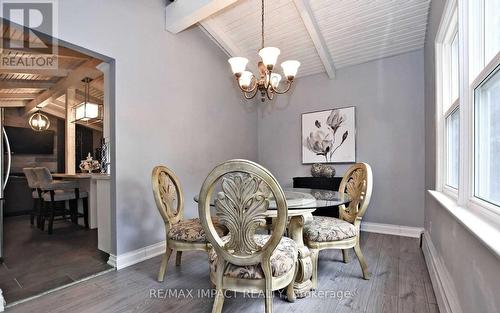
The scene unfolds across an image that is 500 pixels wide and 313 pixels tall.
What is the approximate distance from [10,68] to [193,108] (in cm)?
302

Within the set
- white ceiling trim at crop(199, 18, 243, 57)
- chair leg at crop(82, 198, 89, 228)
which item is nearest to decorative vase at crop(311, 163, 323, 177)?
white ceiling trim at crop(199, 18, 243, 57)

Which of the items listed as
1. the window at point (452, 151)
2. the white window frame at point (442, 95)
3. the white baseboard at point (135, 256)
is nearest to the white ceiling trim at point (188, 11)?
the white window frame at point (442, 95)

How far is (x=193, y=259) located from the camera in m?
2.64

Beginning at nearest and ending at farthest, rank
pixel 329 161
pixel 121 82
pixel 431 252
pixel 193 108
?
pixel 431 252, pixel 121 82, pixel 193 108, pixel 329 161

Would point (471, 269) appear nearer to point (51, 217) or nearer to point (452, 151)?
point (452, 151)

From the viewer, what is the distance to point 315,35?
328 centimetres

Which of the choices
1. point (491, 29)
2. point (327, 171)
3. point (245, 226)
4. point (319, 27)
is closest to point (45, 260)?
point (245, 226)

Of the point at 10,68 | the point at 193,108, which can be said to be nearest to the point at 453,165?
the point at 193,108

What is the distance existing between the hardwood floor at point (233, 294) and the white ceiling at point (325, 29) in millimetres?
2846

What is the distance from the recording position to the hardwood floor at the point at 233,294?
5.64ft

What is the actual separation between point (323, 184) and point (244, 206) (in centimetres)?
267

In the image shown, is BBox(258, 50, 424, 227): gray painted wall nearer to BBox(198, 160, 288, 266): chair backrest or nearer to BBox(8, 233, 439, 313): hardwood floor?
BBox(8, 233, 439, 313): hardwood floor

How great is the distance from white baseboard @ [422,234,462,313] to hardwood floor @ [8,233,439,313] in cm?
8

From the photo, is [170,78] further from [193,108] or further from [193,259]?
[193,259]
